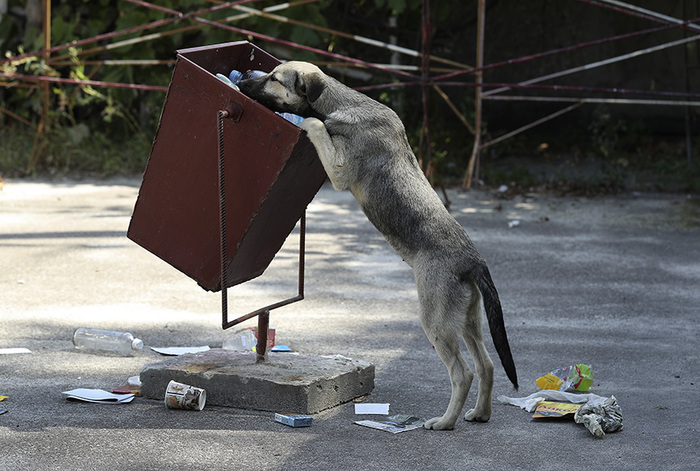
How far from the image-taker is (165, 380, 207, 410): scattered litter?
4.12 m

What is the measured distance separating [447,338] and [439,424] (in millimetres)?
390

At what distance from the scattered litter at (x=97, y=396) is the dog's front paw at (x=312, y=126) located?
153cm

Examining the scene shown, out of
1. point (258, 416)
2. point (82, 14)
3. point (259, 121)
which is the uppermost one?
point (82, 14)

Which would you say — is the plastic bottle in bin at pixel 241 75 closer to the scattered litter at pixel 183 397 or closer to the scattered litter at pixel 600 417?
the scattered litter at pixel 183 397

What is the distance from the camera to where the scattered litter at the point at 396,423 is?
3.97 m

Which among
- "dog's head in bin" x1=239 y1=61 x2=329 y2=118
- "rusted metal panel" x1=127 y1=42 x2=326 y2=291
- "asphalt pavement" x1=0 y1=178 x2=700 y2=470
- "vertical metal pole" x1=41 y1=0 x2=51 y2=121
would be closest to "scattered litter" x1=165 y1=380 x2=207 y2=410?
"asphalt pavement" x1=0 y1=178 x2=700 y2=470

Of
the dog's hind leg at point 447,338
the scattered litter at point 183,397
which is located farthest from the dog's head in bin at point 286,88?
the scattered litter at point 183,397

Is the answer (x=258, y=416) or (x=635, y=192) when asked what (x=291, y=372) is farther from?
(x=635, y=192)

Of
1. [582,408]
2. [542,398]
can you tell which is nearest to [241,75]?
[542,398]

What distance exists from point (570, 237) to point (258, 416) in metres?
5.03

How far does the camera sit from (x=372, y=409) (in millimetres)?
4250

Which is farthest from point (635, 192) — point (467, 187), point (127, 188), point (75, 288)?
point (75, 288)

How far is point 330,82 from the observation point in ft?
13.9

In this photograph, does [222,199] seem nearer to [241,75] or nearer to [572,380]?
[241,75]
